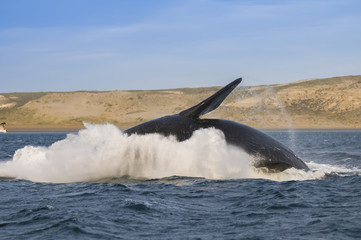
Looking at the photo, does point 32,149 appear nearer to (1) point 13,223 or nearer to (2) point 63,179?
(2) point 63,179

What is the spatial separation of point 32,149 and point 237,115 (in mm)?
94476

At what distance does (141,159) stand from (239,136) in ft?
9.27

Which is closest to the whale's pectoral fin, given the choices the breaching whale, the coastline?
the breaching whale

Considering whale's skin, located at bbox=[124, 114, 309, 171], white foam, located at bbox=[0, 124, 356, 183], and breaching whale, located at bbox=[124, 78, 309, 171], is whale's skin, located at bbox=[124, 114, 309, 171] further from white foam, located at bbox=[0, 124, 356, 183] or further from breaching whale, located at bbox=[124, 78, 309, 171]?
white foam, located at bbox=[0, 124, 356, 183]

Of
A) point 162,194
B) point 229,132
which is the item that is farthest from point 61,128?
point 162,194

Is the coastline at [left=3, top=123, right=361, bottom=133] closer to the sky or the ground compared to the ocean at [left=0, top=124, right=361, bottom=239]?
closer to the ground

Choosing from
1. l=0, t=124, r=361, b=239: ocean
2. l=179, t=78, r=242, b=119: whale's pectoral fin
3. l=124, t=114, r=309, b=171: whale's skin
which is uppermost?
l=179, t=78, r=242, b=119: whale's pectoral fin

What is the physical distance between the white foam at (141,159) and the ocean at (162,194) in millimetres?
28

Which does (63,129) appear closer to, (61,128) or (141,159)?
(61,128)

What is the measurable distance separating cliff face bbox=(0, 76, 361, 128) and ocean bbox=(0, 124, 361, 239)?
91.4 m

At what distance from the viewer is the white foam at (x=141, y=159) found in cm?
1352

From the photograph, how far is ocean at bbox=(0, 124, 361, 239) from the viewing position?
802 centimetres

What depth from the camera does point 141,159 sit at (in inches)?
552

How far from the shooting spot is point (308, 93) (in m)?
139
